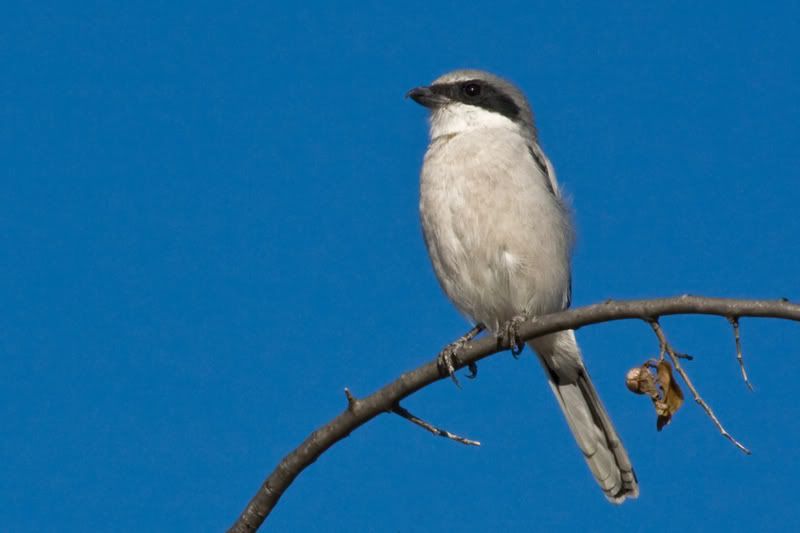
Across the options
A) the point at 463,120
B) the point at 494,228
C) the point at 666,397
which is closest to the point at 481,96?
the point at 463,120

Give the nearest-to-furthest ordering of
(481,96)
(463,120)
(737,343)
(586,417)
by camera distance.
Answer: (737,343), (586,417), (463,120), (481,96)

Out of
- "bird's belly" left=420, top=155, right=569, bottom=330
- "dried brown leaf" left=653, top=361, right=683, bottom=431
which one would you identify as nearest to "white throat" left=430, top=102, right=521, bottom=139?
"bird's belly" left=420, top=155, right=569, bottom=330

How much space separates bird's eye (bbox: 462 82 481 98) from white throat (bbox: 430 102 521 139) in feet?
0.37

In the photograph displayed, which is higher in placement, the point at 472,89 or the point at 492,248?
the point at 472,89

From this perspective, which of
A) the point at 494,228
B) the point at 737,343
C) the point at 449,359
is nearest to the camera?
the point at 737,343

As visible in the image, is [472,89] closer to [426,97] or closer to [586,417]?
[426,97]

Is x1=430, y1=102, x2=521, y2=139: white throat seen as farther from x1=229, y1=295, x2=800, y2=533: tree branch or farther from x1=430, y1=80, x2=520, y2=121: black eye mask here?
x1=229, y1=295, x2=800, y2=533: tree branch

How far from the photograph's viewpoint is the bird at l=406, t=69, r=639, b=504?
5.34 meters

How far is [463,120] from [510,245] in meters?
1.06

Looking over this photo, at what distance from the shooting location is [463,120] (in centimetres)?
610

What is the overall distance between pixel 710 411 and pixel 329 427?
1309 millimetres

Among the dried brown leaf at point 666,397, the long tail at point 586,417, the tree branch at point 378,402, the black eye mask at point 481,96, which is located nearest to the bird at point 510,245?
the long tail at point 586,417

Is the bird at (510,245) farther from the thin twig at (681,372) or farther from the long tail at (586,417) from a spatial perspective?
the thin twig at (681,372)

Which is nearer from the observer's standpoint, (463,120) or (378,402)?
(378,402)
